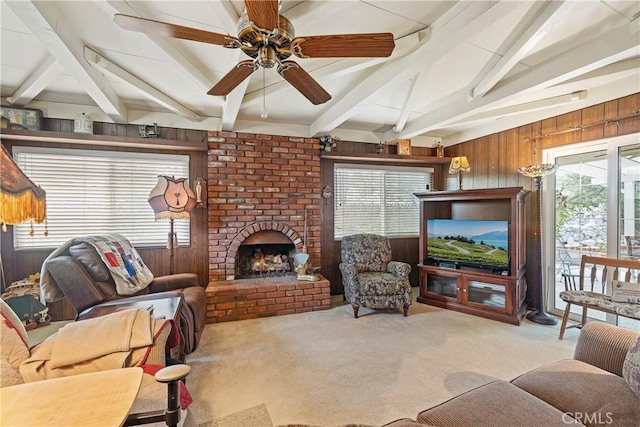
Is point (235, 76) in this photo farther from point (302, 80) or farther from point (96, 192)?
point (96, 192)

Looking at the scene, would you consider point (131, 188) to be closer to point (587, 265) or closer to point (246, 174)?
point (246, 174)

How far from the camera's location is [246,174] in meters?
3.79

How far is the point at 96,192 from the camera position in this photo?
3.47 m

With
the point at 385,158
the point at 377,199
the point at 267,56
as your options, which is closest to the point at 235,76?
the point at 267,56

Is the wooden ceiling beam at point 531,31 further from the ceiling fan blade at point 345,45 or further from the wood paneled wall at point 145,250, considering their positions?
the wood paneled wall at point 145,250

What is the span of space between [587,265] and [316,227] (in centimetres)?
324

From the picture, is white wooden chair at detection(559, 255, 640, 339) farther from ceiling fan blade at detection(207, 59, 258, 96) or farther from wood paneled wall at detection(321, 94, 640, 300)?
ceiling fan blade at detection(207, 59, 258, 96)

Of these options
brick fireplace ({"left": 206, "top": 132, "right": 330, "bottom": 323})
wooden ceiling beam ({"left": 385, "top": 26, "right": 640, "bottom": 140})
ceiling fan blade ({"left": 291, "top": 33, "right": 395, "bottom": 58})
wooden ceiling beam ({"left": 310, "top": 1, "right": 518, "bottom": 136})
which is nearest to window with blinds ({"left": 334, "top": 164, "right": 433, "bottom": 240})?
brick fireplace ({"left": 206, "top": 132, "right": 330, "bottom": 323})

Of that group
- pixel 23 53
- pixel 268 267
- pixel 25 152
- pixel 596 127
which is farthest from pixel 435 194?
pixel 25 152

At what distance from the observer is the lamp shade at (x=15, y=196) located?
1148 millimetres

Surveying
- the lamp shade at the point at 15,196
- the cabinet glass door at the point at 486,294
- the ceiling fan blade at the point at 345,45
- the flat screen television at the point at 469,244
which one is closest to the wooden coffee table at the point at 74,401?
the lamp shade at the point at 15,196

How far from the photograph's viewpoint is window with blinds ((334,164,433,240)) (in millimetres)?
4457

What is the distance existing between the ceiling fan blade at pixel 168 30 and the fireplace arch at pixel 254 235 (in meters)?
2.60

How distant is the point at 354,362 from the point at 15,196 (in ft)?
7.93
